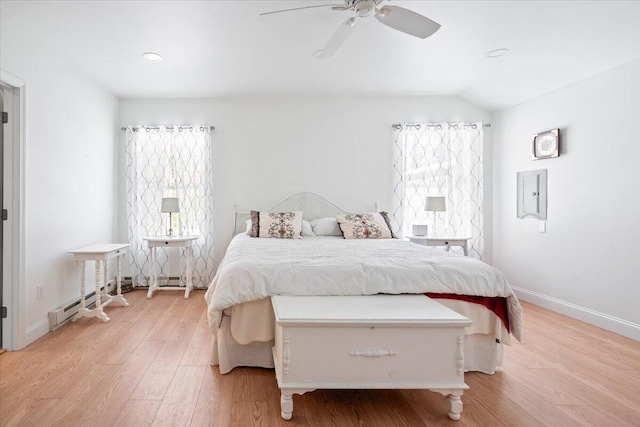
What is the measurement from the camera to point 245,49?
3.05 m

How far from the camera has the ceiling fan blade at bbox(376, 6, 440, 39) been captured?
2.02 m

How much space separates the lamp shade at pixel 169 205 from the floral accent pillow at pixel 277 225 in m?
0.96

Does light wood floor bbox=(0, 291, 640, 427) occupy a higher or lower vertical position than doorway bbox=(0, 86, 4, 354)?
lower

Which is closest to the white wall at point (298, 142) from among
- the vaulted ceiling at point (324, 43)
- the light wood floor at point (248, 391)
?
the vaulted ceiling at point (324, 43)

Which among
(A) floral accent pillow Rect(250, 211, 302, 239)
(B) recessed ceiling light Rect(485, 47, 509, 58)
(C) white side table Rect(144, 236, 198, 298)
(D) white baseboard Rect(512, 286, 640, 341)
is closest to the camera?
(D) white baseboard Rect(512, 286, 640, 341)

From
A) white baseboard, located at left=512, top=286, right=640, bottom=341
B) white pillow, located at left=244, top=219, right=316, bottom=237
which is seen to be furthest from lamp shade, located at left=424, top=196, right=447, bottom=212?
white pillow, located at left=244, top=219, right=316, bottom=237

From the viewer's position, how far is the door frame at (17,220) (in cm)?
248

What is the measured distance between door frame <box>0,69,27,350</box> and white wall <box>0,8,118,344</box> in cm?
6

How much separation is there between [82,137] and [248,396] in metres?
3.21

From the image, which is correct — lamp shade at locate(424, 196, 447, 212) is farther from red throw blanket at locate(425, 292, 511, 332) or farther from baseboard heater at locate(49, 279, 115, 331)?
baseboard heater at locate(49, 279, 115, 331)

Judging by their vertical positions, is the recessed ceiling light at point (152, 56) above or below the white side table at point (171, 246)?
above

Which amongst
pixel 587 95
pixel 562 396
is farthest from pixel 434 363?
pixel 587 95

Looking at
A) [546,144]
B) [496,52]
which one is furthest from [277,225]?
[546,144]

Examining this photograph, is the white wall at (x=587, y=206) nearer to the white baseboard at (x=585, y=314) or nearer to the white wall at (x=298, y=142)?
the white baseboard at (x=585, y=314)
